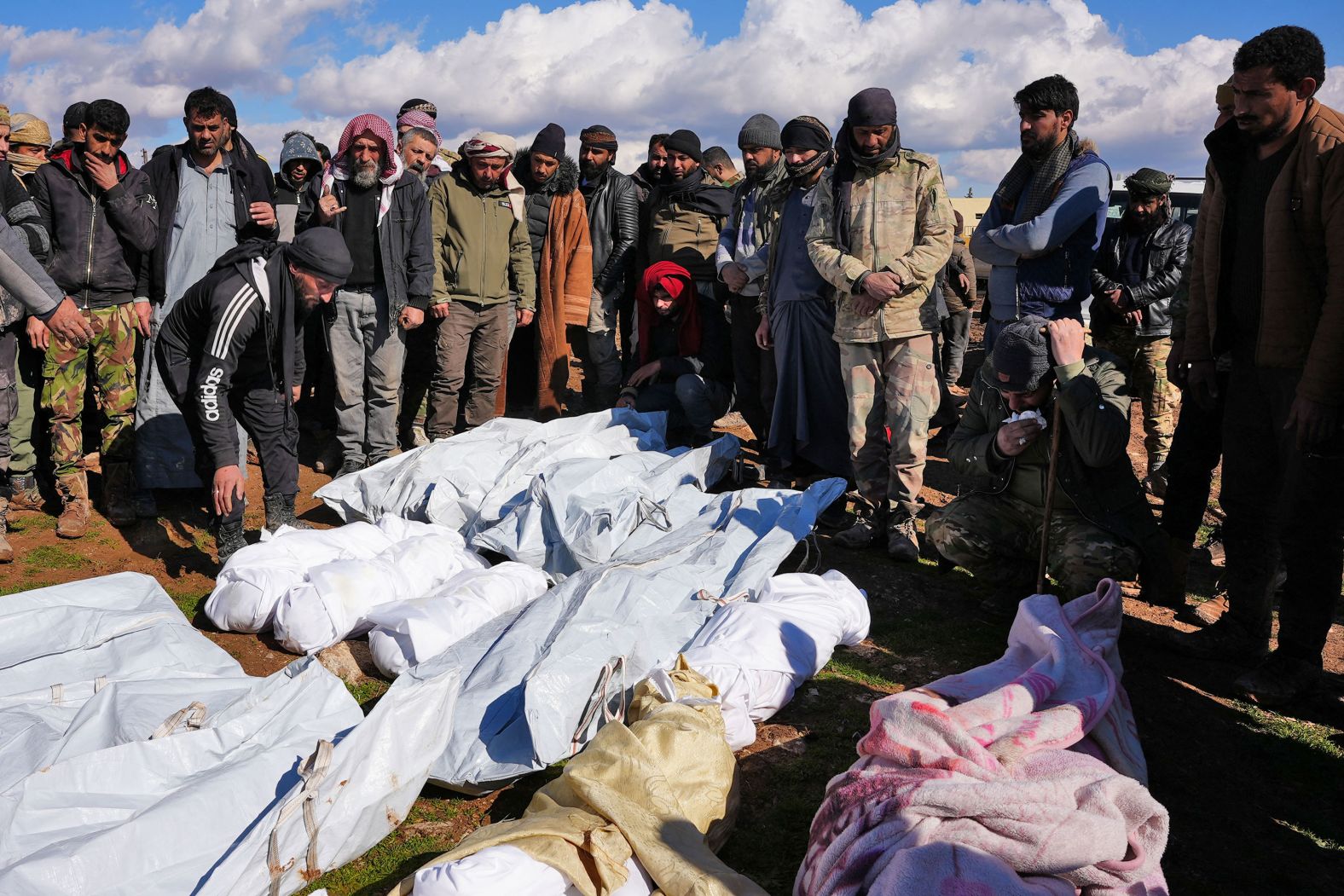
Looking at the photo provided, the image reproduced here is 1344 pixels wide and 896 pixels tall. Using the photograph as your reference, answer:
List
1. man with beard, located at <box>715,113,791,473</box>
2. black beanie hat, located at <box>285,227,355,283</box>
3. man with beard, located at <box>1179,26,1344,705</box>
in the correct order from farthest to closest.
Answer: man with beard, located at <box>715,113,791,473</box> < black beanie hat, located at <box>285,227,355,283</box> < man with beard, located at <box>1179,26,1344,705</box>

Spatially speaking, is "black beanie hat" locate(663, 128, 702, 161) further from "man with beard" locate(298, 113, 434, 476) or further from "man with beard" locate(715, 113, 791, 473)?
"man with beard" locate(298, 113, 434, 476)

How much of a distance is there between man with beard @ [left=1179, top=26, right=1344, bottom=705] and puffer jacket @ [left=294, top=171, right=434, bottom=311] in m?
3.91

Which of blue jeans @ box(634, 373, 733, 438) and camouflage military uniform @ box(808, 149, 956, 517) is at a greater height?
camouflage military uniform @ box(808, 149, 956, 517)

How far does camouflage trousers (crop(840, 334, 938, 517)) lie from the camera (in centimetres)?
475

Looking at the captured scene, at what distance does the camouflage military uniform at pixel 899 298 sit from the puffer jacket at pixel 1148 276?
1370 mm

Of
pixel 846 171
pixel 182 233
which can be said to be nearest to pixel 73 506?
pixel 182 233

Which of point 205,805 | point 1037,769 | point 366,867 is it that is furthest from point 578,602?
point 1037,769

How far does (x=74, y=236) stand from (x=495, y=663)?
3395 mm

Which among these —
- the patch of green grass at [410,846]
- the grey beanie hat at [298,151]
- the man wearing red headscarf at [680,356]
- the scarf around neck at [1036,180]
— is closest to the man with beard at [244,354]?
the patch of green grass at [410,846]

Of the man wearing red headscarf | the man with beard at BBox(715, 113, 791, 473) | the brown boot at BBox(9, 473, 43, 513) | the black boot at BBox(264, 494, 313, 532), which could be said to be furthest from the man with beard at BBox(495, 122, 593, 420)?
the brown boot at BBox(9, 473, 43, 513)

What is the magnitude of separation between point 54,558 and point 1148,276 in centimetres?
573

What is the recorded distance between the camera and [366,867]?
258cm

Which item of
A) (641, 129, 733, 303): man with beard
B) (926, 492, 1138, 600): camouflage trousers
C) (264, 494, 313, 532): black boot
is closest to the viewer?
(926, 492, 1138, 600): camouflage trousers

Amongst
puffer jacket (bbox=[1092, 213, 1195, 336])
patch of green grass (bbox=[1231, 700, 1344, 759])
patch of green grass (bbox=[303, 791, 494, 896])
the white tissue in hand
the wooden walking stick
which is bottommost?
patch of green grass (bbox=[303, 791, 494, 896])
